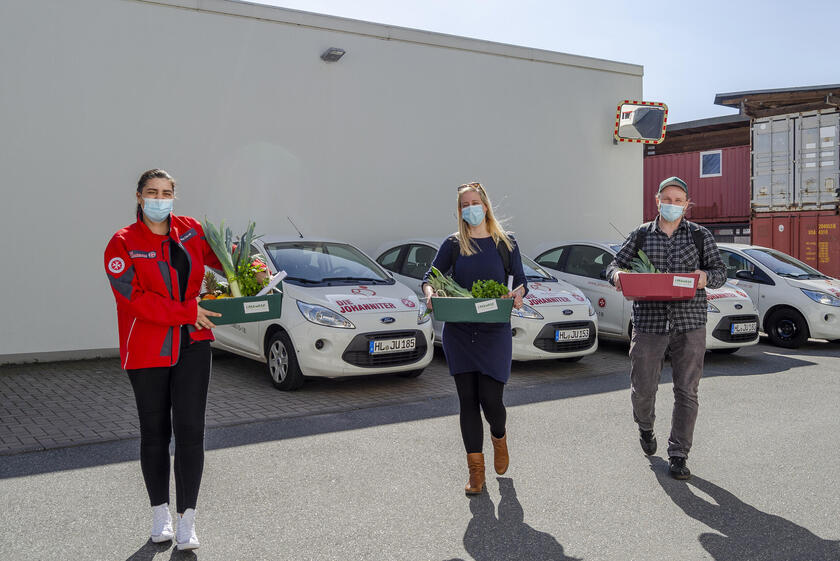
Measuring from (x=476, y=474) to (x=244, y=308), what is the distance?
1714mm

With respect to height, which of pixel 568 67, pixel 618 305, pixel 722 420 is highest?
pixel 568 67

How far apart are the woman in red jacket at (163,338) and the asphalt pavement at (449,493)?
37cm

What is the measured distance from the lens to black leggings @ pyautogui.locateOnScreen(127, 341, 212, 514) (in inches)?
141

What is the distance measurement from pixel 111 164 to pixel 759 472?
8.17m

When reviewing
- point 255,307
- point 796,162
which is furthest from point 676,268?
point 796,162

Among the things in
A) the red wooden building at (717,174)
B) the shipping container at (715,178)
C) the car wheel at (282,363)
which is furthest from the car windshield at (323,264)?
the shipping container at (715,178)

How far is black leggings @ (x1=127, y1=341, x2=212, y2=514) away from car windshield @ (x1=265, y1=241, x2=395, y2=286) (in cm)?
417

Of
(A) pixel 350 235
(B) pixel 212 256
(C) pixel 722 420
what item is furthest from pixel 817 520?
(A) pixel 350 235

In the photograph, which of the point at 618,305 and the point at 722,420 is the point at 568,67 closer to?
the point at 618,305

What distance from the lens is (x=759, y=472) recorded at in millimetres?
4867

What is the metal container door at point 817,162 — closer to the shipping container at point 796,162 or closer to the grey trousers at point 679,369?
the shipping container at point 796,162

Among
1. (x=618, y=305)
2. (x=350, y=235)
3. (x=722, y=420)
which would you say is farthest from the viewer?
(x=350, y=235)

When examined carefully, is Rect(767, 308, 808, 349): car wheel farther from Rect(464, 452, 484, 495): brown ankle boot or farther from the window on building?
the window on building

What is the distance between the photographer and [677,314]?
4.77 meters
